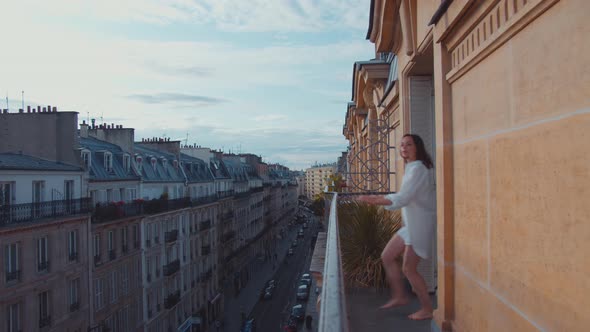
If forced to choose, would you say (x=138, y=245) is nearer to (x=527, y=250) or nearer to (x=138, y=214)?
(x=138, y=214)

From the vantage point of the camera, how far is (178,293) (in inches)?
1540

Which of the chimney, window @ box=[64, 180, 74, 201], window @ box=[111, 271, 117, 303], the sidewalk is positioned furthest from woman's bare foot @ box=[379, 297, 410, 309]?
the sidewalk

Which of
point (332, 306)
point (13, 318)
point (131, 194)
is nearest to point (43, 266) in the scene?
point (13, 318)

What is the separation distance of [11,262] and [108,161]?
36.8 ft

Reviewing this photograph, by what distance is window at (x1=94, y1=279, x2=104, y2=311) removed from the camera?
86.8 ft

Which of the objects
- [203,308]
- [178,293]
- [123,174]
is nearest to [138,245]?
[123,174]

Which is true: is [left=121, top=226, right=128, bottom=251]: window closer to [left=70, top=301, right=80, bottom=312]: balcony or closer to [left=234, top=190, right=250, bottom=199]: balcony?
[left=70, top=301, right=80, bottom=312]: balcony

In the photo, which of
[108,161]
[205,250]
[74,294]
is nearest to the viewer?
[74,294]

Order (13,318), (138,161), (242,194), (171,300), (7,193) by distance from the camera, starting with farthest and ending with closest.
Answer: (242,194), (171,300), (138,161), (7,193), (13,318)

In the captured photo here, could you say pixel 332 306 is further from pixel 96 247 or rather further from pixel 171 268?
pixel 171 268

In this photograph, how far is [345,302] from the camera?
2.44 m

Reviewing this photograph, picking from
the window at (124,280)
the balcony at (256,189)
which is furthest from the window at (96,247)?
the balcony at (256,189)

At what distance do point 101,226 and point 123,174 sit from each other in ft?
17.7

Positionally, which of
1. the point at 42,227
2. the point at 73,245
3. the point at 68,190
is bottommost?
the point at 73,245
